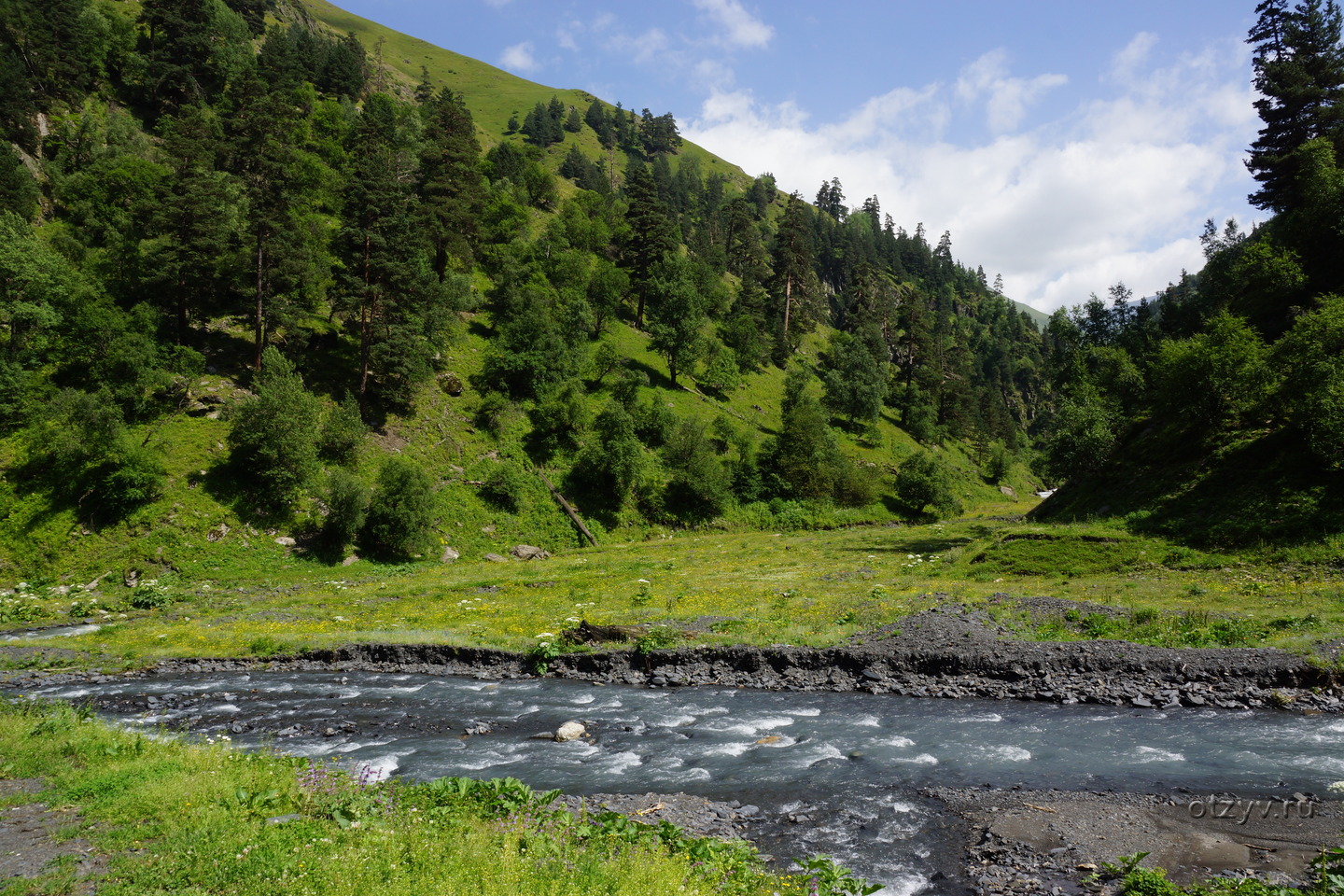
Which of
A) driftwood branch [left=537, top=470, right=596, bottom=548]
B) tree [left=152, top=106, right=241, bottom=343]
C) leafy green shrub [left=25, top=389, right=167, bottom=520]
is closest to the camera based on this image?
leafy green shrub [left=25, top=389, right=167, bottom=520]

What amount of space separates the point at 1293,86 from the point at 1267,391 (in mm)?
35280

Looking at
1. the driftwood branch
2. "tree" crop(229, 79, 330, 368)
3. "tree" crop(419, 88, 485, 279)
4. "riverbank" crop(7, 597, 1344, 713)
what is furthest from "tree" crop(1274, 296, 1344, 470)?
"tree" crop(419, 88, 485, 279)

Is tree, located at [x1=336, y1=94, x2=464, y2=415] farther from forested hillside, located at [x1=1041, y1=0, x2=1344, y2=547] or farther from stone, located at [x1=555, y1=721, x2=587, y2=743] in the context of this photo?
forested hillside, located at [x1=1041, y1=0, x2=1344, y2=547]

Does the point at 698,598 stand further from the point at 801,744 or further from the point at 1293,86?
the point at 1293,86

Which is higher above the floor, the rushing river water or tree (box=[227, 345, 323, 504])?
tree (box=[227, 345, 323, 504])

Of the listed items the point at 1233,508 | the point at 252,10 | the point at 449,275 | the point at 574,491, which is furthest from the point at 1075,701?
the point at 252,10

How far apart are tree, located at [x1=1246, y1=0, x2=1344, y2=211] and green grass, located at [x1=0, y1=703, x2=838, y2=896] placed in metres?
71.0

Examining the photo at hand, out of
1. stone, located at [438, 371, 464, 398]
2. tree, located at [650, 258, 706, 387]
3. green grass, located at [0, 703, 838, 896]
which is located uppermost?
tree, located at [650, 258, 706, 387]

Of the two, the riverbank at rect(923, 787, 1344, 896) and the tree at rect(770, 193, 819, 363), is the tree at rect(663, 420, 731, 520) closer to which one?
the tree at rect(770, 193, 819, 363)

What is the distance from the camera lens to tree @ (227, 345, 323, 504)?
129 feet

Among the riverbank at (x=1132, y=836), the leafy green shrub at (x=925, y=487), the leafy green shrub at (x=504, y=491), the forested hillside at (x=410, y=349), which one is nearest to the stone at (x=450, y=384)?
the forested hillside at (x=410, y=349)

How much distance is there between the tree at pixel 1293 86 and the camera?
4962 cm

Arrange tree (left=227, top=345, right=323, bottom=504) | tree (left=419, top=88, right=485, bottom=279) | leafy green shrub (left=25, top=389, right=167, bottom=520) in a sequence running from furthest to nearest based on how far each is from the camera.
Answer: tree (left=419, top=88, right=485, bottom=279)
tree (left=227, top=345, right=323, bottom=504)
leafy green shrub (left=25, top=389, right=167, bottom=520)

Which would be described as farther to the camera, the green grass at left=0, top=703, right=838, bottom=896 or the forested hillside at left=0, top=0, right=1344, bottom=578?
the forested hillside at left=0, top=0, right=1344, bottom=578
